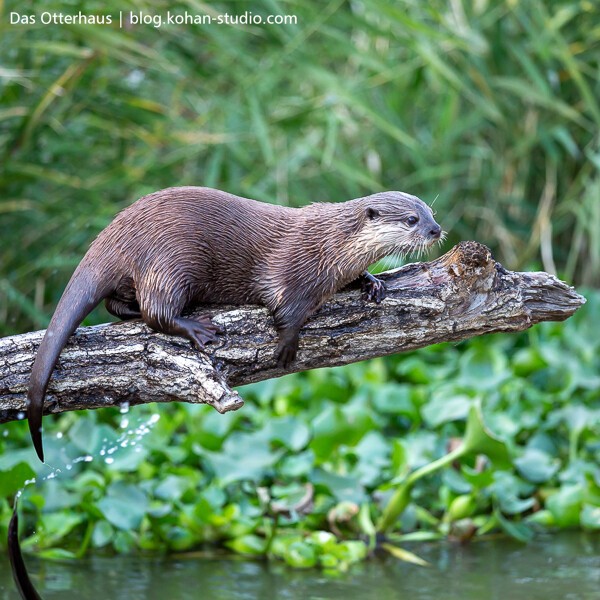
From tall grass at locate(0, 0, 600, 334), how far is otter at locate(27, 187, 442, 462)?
1609 mm

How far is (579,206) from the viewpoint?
534cm

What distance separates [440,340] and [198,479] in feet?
4.63

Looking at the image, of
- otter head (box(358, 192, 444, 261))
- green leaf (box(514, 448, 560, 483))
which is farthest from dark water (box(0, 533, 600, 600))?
otter head (box(358, 192, 444, 261))

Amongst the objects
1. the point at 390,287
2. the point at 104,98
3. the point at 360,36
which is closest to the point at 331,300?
the point at 390,287

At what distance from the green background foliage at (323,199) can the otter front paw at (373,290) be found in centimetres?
108

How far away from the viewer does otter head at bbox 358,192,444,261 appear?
250cm

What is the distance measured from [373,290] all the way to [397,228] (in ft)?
0.60

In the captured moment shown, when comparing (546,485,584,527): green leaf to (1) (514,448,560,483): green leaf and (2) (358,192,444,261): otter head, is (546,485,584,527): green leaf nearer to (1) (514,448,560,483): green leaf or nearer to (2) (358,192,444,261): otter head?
(1) (514,448,560,483): green leaf

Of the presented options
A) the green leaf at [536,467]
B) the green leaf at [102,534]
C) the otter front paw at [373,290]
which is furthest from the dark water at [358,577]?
the otter front paw at [373,290]

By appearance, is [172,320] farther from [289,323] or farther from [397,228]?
[397,228]

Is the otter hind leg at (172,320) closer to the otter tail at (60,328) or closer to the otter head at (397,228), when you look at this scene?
the otter tail at (60,328)

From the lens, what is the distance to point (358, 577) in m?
3.24

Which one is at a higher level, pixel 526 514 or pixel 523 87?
pixel 523 87

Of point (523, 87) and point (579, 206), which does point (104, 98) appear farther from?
point (579, 206)
